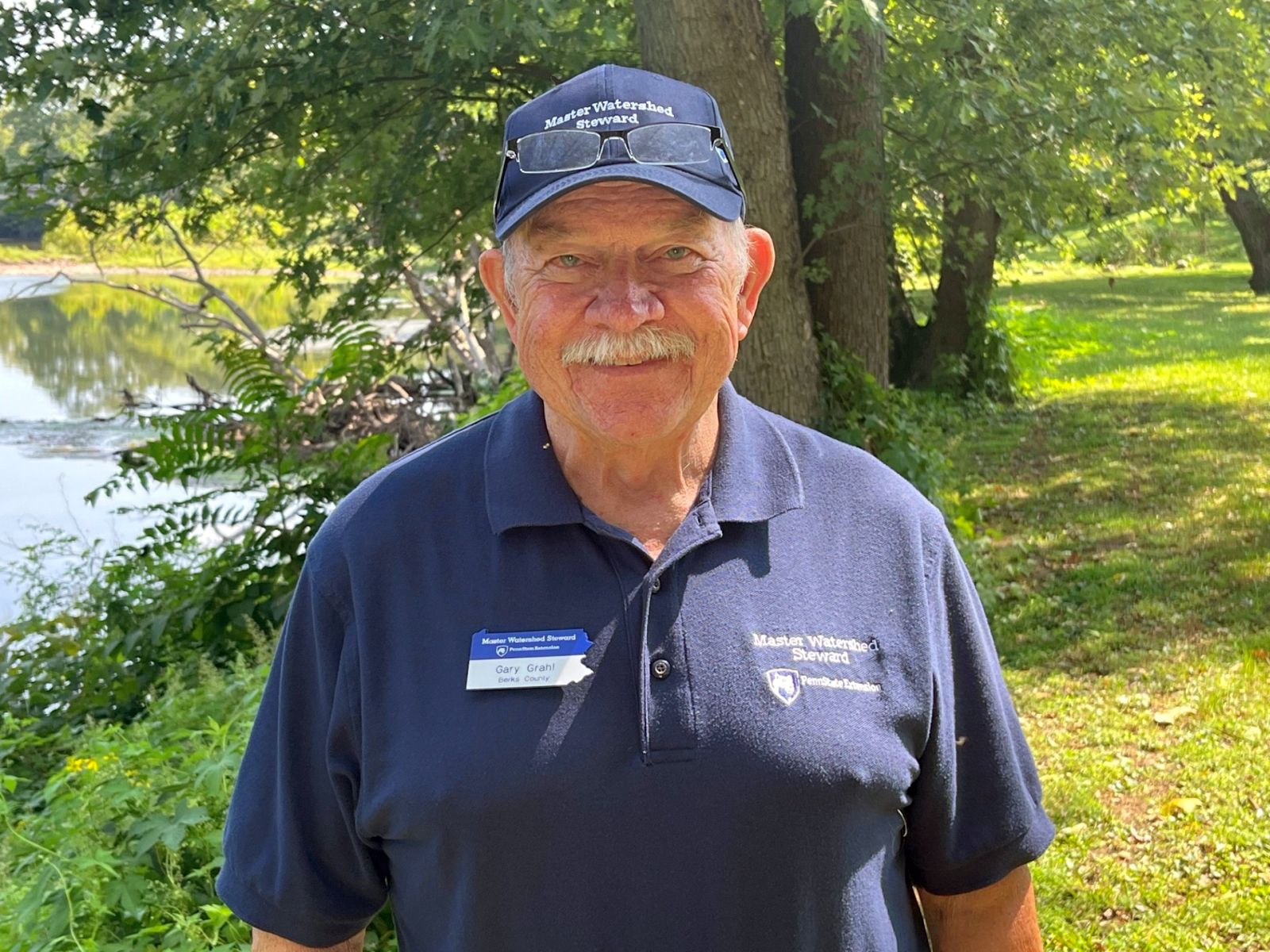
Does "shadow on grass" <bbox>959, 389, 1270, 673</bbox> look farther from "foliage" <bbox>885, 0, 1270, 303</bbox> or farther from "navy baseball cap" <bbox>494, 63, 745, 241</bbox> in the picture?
"navy baseball cap" <bbox>494, 63, 745, 241</bbox>

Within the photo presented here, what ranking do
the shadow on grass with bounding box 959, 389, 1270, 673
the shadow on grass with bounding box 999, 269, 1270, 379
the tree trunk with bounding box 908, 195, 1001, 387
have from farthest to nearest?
the shadow on grass with bounding box 999, 269, 1270, 379 < the tree trunk with bounding box 908, 195, 1001, 387 < the shadow on grass with bounding box 959, 389, 1270, 673

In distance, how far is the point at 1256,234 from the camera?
2308 centimetres

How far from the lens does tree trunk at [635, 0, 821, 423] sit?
5895 mm

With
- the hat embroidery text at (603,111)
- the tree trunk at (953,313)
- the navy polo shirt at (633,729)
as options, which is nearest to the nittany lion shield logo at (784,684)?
the navy polo shirt at (633,729)

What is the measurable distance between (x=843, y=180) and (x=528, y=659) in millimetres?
5527

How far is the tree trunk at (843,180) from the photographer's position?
6.71 metres

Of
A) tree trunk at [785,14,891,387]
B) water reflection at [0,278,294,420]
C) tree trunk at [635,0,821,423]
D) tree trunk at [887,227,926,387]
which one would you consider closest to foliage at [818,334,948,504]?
tree trunk at [635,0,821,423]

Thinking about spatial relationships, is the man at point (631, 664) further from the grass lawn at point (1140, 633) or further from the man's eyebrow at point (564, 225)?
the grass lawn at point (1140, 633)

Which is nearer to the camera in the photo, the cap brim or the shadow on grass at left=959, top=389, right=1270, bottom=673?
the cap brim

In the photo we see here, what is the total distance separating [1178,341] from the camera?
17.1m

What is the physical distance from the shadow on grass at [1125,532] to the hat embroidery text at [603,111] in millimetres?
5057

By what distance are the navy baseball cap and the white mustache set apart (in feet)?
0.59

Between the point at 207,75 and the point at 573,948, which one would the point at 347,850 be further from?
the point at 207,75

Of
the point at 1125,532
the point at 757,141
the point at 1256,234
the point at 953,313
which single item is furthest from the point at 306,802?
the point at 1256,234
